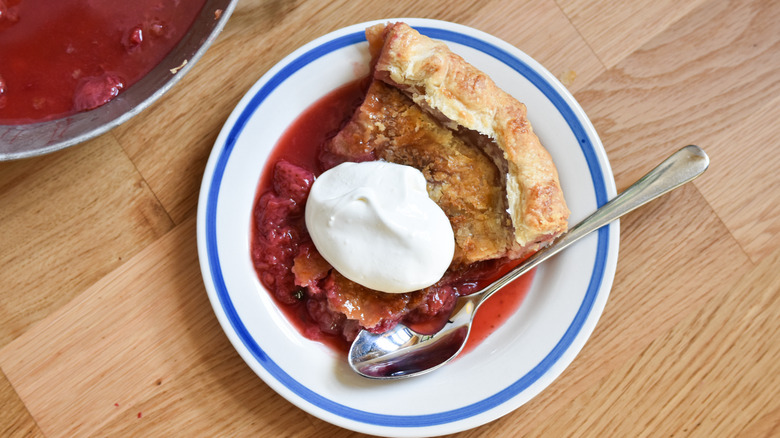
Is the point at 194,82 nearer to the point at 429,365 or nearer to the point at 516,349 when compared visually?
the point at 429,365

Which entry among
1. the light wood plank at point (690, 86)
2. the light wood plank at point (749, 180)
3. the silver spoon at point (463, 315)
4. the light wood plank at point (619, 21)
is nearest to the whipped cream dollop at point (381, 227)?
the silver spoon at point (463, 315)

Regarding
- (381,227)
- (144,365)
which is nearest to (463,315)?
(381,227)

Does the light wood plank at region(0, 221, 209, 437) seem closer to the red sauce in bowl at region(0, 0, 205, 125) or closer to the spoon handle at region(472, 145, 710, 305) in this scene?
the red sauce in bowl at region(0, 0, 205, 125)

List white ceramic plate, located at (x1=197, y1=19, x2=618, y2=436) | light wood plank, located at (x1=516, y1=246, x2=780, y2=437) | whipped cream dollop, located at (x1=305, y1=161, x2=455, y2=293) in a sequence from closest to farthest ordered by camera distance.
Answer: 1. whipped cream dollop, located at (x1=305, y1=161, x2=455, y2=293)
2. white ceramic plate, located at (x1=197, y1=19, x2=618, y2=436)
3. light wood plank, located at (x1=516, y1=246, x2=780, y2=437)

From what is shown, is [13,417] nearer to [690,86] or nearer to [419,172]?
[419,172]

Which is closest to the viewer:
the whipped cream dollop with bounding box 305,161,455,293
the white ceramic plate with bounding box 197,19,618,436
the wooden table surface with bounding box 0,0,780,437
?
the whipped cream dollop with bounding box 305,161,455,293

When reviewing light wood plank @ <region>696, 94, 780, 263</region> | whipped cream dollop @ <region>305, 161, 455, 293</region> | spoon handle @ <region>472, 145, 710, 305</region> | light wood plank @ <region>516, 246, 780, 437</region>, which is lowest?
light wood plank @ <region>516, 246, 780, 437</region>

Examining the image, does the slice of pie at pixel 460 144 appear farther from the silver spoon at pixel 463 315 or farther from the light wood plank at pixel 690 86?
the light wood plank at pixel 690 86

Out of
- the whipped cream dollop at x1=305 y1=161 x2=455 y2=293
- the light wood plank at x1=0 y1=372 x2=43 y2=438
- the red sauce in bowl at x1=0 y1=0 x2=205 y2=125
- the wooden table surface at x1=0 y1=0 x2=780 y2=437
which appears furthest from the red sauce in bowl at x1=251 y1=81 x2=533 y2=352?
the light wood plank at x1=0 y1=372 x2=43 y2=438
